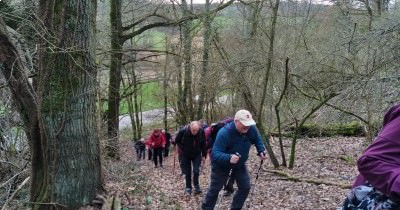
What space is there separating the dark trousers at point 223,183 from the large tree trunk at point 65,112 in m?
1.75

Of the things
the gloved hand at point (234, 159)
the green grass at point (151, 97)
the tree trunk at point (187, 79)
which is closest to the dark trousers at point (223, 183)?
the gloved hand at point (234, 159)

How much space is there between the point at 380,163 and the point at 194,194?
840cm

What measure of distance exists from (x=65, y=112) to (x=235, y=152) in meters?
2.44

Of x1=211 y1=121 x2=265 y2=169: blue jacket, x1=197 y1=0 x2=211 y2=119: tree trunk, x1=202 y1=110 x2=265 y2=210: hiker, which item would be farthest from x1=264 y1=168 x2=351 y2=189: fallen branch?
x1=197 y1=0 x2=211 y2=119: tree trunk

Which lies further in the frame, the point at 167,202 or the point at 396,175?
the point at 167,202

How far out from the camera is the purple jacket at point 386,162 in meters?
2.40

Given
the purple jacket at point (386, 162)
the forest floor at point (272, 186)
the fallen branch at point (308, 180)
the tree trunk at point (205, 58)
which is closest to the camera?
the purple jacket at point (386, 162)

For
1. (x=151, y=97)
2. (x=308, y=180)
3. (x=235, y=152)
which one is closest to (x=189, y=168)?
(x=308, y=180)

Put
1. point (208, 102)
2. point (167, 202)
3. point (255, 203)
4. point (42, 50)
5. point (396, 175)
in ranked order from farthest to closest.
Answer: point (208, 102)
point (255, 203)
point (167, 202)
point (42, 50)
point (396, 175)

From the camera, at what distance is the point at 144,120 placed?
41156 mm

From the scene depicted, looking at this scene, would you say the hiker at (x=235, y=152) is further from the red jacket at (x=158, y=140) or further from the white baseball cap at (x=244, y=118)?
the red jacket at (x=158, y=140)

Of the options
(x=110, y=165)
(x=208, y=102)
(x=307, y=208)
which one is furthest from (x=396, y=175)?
(x=208, y=102)

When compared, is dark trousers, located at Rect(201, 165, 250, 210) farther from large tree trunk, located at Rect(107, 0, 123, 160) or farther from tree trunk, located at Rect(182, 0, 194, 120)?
tree trunk, located at Rect(182, 0, 194, 120)

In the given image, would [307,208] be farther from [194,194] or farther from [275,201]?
[194,194]
